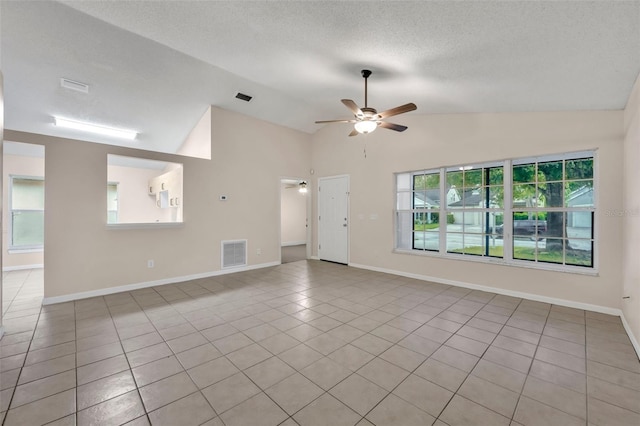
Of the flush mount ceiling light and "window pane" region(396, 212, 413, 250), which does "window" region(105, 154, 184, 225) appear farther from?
"window pane" region(396, 212, 413, 250)

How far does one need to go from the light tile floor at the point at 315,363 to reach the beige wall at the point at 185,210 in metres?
0.69

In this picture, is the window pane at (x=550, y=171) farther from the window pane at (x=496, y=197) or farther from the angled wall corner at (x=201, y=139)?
the angled wall corner at (x=201, y=139)

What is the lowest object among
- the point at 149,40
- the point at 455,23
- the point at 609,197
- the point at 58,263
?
the point at 58,263

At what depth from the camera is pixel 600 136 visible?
10.9 feet

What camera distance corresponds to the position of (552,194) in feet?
12.7

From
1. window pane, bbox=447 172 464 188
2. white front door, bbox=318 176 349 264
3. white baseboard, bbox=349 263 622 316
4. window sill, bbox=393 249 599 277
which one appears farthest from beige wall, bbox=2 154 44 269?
window pane, bbox=447 172 464 188

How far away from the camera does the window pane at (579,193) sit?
11.8ft

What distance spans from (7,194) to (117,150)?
3742 millimetres

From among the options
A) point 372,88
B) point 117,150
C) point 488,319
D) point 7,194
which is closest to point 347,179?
point 372,88

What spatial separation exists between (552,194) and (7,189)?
392 inches

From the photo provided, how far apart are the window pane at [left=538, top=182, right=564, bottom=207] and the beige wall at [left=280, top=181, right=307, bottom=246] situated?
6891 millimetres

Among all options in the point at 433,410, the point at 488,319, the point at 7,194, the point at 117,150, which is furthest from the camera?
the point at 7,194

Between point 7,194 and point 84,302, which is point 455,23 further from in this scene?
point 7,194

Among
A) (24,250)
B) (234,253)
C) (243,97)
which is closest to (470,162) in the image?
(243,97)
